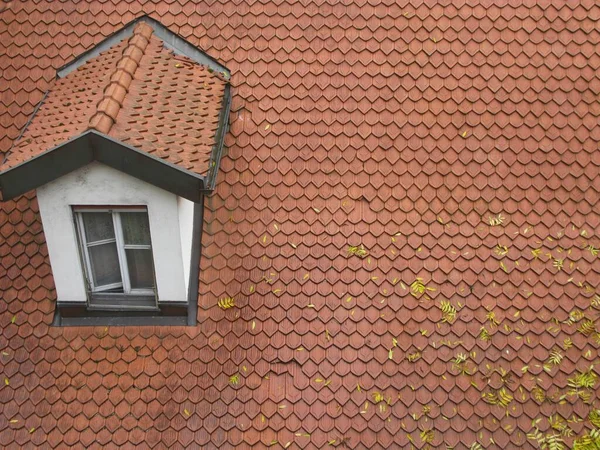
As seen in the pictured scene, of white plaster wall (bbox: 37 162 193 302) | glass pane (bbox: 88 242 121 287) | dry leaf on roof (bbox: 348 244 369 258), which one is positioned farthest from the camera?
dry leaf on roof (bbox: 348 244 369 258)

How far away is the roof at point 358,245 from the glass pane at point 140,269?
47 cm

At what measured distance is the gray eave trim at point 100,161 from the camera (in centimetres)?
478

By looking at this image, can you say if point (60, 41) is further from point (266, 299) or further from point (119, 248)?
point (266, 299)

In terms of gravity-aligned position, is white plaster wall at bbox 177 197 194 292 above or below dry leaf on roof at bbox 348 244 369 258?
above

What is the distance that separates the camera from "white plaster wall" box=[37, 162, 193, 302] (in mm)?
5023

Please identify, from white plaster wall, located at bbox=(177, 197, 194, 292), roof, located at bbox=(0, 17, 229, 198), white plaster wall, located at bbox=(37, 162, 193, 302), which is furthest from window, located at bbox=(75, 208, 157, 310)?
roof, located at bbox=(0, 17, 229, 198)

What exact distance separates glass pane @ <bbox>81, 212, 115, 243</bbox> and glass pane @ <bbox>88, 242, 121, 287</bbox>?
0.09m

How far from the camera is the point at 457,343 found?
5438mm

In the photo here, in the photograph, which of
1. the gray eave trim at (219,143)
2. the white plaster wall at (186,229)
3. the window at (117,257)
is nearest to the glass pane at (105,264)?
the window at (117,257)

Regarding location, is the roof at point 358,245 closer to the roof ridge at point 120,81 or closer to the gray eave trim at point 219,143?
the gray eave trim at point 219,143

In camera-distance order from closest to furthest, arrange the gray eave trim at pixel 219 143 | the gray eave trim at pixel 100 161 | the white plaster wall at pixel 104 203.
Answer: the gray eave trim at pixel 100 161 < the white plaster wall at pixel 104 203 < the gray eave trim at pixel 219 143

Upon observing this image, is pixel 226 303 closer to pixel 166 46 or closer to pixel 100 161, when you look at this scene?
pixel 100 161

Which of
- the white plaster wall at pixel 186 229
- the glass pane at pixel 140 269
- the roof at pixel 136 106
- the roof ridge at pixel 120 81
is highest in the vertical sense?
the roof ridge at pixel 120 81

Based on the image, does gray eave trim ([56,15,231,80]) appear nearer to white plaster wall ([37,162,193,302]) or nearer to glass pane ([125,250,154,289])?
white plaster wall ([37,162,193,302])
